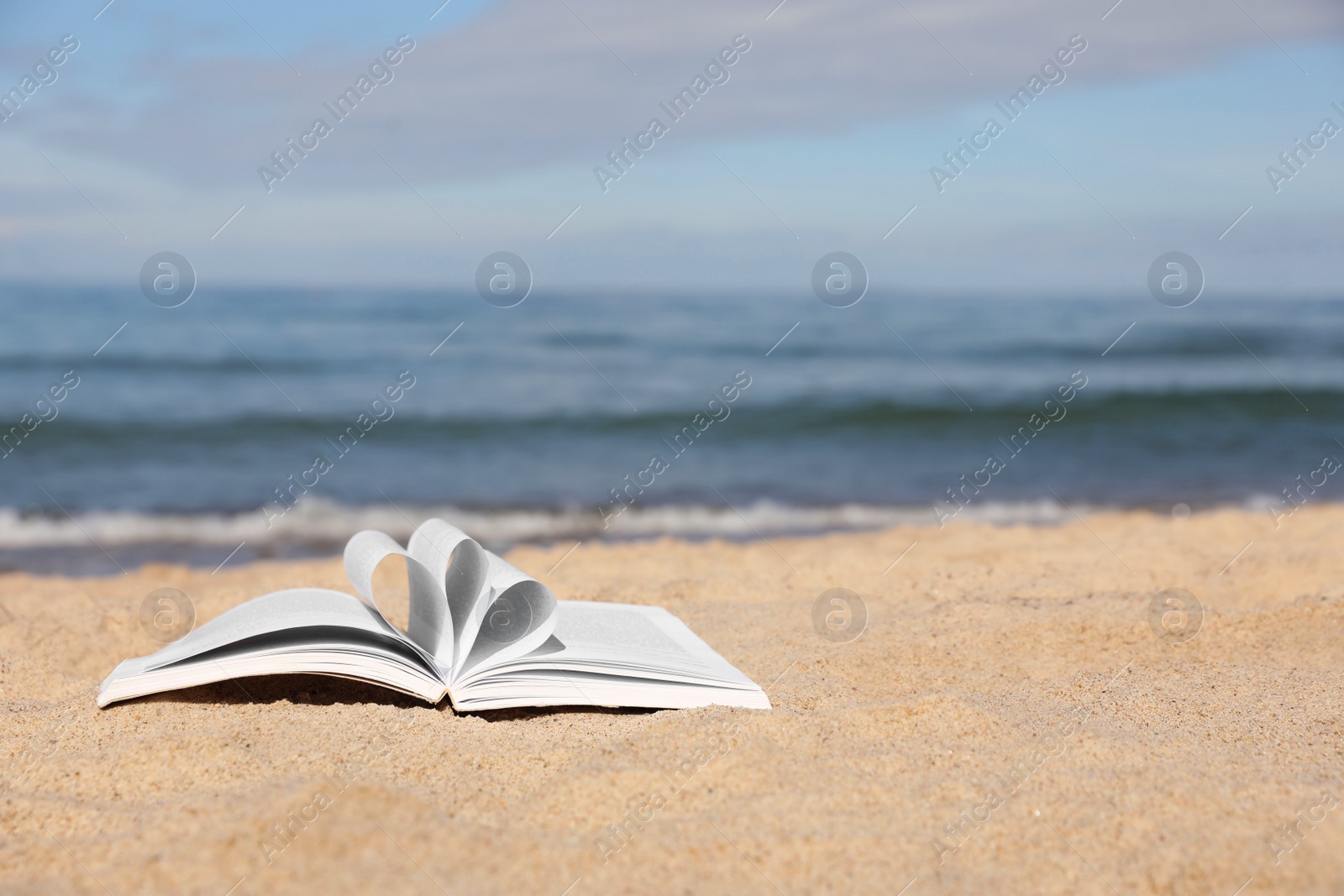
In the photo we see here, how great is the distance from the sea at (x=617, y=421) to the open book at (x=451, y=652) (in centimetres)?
381

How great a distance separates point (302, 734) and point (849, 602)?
2.30 metres

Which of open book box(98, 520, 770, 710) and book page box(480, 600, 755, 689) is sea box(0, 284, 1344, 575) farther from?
open book box(98, 520, 770, 710)

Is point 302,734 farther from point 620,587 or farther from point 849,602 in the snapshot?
point 849,602

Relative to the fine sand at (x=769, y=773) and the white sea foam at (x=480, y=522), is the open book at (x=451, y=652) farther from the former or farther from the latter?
the white sea foam at (x=480, y=522)

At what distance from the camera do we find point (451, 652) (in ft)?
8.50

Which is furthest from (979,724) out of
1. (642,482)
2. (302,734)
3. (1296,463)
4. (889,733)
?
(1296,463)

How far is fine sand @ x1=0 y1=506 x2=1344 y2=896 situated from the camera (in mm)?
1710

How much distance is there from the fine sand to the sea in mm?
3520

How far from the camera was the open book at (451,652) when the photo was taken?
2.49 m

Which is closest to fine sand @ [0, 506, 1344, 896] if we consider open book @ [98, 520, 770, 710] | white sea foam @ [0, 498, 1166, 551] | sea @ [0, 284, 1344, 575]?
open book @ [98, 520, 770, 710]

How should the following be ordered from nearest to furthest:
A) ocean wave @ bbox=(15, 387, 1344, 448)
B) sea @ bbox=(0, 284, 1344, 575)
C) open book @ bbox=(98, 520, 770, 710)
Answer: open book @ bbox=(98, 520, 770, 710) < sea @ bbox=(0, 284, 1344, 575) < ocean wave @ bbox=(15, 387, 1344, 448)

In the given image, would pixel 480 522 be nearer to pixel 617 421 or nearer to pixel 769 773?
pixel 617 421

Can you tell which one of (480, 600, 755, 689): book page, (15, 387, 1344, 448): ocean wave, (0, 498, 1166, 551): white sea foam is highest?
(480, 600, 755, 689): book page

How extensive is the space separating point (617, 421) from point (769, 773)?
30.8 ft
